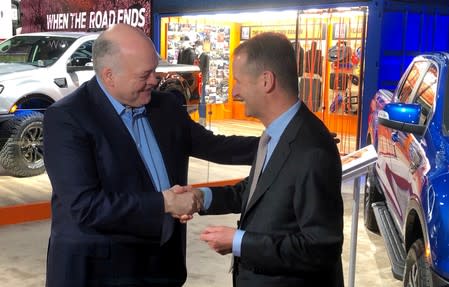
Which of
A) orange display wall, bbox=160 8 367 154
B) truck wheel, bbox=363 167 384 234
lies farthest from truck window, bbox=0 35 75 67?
truck wheel, bbox=363 167 384 234

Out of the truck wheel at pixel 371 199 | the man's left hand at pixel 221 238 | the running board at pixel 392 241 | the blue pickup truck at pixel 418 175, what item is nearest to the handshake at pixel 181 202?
the man's left hand at pixel 221 238

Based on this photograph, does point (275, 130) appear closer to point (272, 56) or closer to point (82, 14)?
point (272, 56)

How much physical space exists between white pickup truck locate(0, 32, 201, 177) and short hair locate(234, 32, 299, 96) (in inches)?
207

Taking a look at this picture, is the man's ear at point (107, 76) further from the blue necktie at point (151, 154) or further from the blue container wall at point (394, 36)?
the blue container wall at point (394, 36)

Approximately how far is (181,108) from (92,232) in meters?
0.64

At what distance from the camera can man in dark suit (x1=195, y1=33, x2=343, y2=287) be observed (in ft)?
6.06

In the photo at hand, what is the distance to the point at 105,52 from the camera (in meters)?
2.21

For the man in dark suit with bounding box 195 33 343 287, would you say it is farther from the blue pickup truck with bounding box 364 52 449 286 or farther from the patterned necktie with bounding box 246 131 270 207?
the blue pickup truck with bounding box 364 52 449 286

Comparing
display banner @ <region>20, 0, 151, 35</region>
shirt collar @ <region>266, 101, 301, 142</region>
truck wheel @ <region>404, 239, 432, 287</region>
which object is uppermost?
display banner @ <region>20, 0, 151, 35</region>

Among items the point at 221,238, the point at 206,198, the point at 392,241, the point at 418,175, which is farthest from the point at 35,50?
the point at 221,238

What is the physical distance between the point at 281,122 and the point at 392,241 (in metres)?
2.66

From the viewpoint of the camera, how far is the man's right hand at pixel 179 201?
2.16m

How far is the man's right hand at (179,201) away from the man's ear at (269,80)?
51cm

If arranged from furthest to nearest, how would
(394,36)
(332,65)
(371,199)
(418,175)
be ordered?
1. (332,65)
2. (394,36)
3. (371,199)
4. (418,175)
